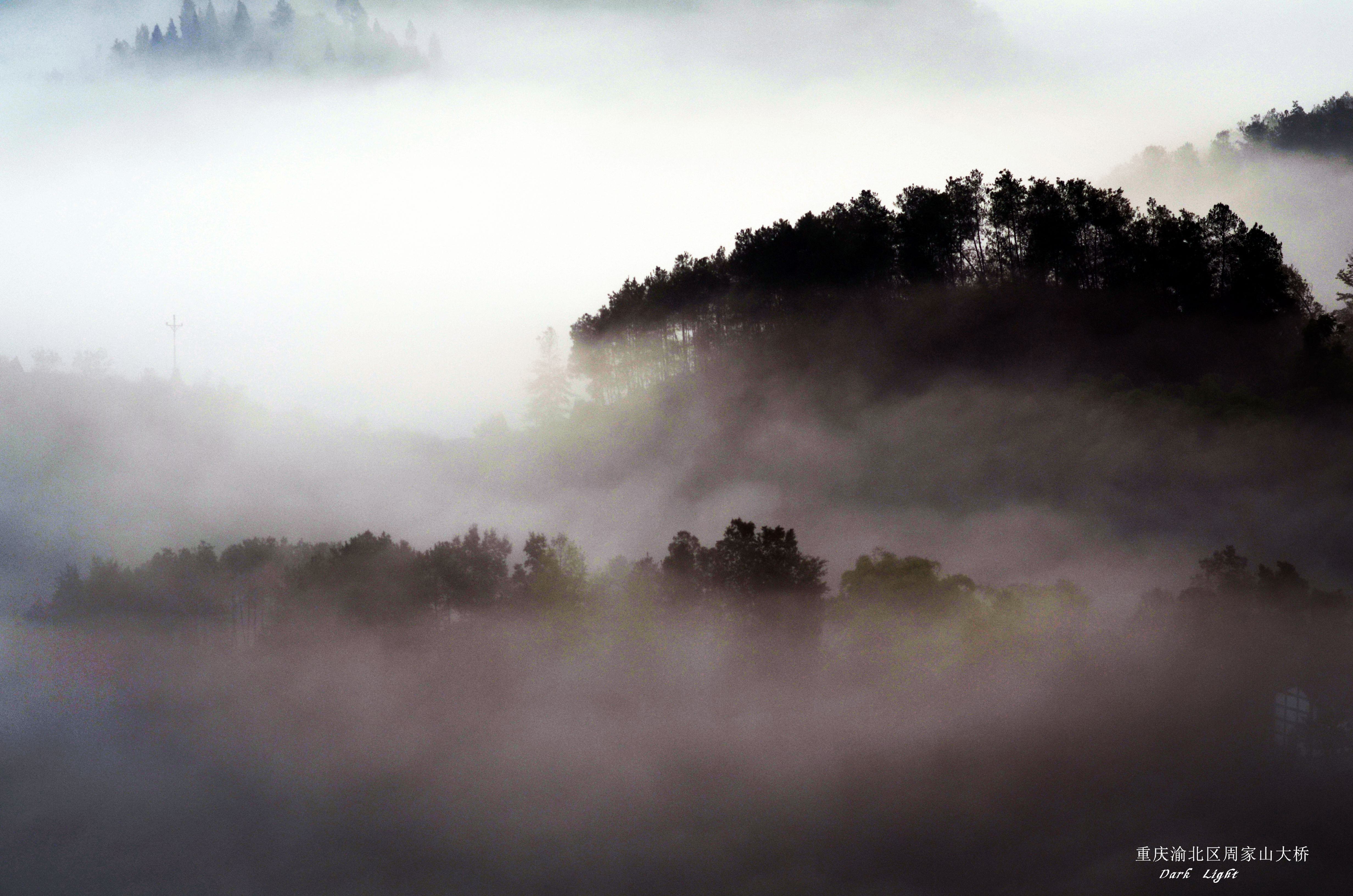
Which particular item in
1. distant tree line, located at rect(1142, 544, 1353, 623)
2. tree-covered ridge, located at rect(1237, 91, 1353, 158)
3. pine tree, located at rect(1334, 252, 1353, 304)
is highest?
tree-covered ridge, located at rect(1237, 91, 1353, 158)

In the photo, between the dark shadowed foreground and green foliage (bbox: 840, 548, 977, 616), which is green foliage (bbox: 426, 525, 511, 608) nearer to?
the dark shadowed foreground

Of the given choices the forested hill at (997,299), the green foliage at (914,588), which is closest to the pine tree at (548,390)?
the forested hill at (997,299)

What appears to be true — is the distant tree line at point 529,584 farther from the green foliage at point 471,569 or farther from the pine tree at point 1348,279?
the pine tree at point 1348,279

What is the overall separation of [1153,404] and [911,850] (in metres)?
41.6

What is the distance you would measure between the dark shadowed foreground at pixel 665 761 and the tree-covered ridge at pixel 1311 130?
136991mm

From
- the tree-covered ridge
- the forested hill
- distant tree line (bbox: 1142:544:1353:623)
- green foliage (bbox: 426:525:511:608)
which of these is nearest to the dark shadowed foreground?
distant tree line (bbox: 1142:544:1353:623)

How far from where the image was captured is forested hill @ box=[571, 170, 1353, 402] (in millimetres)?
104750

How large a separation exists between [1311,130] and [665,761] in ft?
485

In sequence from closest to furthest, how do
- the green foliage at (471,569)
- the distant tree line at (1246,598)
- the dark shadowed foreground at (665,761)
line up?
the distant tree line at (1246,598) < the dark shadowed foreground at (665,761) < the green foliage at (471,569)

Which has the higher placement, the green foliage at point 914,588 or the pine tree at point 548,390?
the pine tree at point 548,390

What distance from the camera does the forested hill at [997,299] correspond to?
344 feet

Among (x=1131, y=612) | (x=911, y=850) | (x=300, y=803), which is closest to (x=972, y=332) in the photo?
(x=1131, y=612)

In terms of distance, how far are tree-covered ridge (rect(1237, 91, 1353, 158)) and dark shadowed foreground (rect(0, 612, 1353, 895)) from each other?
449ft

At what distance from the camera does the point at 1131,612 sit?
84125 millimetres
